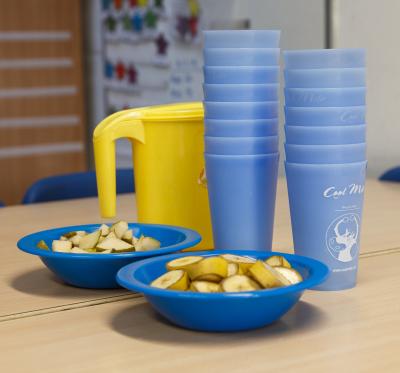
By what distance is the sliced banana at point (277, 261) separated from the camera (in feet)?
2.81

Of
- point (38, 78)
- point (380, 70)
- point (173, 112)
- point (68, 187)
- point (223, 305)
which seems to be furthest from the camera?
point (38, 78)

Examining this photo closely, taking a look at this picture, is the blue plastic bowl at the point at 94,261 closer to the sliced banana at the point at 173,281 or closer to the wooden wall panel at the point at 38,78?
the sliced banana at the point at 173,281

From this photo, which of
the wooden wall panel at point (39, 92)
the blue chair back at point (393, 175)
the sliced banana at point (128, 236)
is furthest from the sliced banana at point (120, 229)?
the wooden wall panel at point (39, 92)

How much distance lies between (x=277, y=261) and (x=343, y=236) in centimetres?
9

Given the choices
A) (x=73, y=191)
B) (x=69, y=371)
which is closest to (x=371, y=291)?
(x=69, y=371)

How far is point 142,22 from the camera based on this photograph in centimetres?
357

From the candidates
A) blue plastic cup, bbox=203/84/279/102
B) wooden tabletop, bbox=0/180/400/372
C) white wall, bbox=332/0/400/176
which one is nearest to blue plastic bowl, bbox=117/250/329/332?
wooden tabletop, bbox=0/180/400/372

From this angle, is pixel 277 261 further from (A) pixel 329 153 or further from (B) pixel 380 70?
(B) pixel 380 70

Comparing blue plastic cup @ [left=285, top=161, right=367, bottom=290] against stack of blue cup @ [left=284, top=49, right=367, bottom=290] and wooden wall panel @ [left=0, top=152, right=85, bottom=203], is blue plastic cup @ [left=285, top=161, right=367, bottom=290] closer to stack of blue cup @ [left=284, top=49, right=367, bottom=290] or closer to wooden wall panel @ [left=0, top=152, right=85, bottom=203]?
stack of blue cup @ [left=284, top=49, right=367, bottom=290]

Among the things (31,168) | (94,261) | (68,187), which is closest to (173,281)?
(94,261)

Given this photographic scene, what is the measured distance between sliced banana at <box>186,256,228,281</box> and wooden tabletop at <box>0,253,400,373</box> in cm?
5

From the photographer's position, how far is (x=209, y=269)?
0.80m

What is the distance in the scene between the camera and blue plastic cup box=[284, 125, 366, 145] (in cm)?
89

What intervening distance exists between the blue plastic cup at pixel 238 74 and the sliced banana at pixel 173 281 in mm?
256
